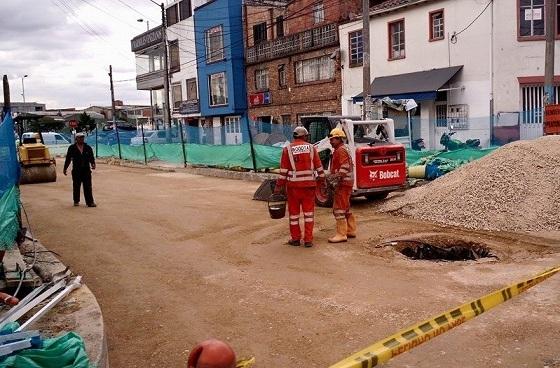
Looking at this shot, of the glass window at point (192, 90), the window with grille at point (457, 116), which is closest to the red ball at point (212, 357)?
the window with grille at point (457, 116)

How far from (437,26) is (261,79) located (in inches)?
585

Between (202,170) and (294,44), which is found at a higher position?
(294,44)

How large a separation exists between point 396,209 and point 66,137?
37.8 metres

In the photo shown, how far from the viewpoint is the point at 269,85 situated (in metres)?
35.7

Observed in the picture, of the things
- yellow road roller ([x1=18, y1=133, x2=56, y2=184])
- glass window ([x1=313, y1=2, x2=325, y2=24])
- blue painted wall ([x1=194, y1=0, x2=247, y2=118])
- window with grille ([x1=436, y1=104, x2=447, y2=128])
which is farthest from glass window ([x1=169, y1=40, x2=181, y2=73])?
window with grille ([x1=436, y1=104, x2=447, y2=128])

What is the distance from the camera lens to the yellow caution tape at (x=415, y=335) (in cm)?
305

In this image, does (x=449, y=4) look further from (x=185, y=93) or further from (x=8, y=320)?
(x=185, y=93)

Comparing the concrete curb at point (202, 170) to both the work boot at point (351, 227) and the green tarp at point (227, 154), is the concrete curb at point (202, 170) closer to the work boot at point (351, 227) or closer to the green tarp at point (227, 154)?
the green tarp at point (227, 154)

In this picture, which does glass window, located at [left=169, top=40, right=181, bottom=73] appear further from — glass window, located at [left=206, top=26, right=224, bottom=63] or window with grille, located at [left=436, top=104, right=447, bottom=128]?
window with grille, located at [left=436, top=104, right=447, bottom=128]

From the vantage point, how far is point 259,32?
3806 centimetres

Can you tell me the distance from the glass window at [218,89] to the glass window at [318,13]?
29.2 feet

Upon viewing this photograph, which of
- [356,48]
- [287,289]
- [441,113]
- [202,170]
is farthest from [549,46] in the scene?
[287,289]

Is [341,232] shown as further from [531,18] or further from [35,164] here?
[531,18]

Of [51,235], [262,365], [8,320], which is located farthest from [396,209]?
[8,320]
